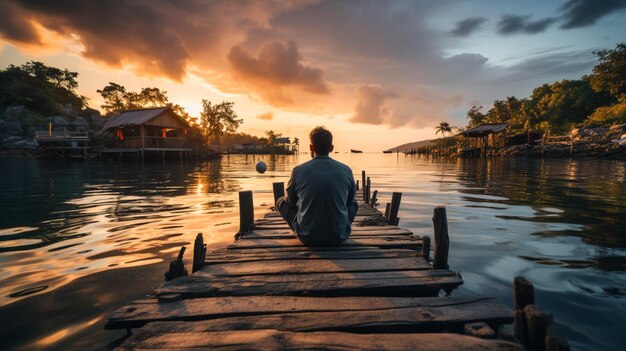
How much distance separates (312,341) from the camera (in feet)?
7.03

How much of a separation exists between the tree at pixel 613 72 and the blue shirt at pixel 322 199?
206ft

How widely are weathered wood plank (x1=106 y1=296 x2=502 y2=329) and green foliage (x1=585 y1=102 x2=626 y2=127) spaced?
191 ft

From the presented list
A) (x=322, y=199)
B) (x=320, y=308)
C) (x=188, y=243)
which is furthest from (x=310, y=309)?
(x=188, y=243)

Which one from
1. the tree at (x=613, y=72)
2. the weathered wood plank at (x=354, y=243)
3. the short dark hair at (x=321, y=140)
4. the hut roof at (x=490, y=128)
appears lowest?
the weathered wood plank at (x=354, y=243)

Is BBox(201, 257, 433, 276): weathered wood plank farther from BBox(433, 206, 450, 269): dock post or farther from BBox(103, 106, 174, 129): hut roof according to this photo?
BBox(103, 106, 174, 129): hut roof

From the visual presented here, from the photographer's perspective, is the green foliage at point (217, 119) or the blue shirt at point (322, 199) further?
the green foliage at point (217, 119)

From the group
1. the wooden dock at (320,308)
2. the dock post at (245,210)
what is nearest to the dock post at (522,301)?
the wooden dock at (320,308)

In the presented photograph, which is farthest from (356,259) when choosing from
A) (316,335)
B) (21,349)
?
(21,349)

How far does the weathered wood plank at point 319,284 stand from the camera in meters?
3.08

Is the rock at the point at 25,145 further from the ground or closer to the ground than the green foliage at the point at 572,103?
closer to the ground

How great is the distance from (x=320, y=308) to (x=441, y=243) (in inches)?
84.8

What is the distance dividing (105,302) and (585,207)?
14380 millimetres

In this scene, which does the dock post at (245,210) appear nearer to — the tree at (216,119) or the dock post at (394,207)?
the dock post at (394,207)

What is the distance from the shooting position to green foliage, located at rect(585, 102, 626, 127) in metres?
42.4
